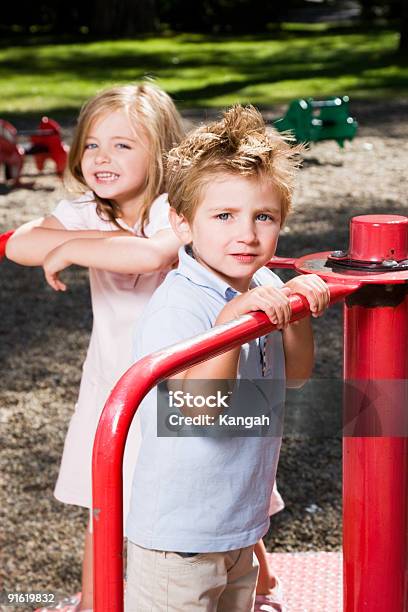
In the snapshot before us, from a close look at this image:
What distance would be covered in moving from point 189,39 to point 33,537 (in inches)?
584

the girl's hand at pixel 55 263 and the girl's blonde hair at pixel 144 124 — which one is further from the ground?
the girl's blonde hair at pixel 144 124

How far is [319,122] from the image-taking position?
25.3ft

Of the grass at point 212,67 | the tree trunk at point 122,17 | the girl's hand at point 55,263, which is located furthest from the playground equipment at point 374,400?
the tree trunk at point 122,17

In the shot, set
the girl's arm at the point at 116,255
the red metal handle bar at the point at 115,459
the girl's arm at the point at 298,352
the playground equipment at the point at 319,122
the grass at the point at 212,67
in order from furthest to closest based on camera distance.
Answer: the grass at the point at 212,67, the playground equipment at the point at 319,122, the girl's arm at the point at 116,255, the girl's arm at the point at 298,352, the red metal handle bar at the point at 115,459

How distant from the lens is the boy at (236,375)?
1.59 m

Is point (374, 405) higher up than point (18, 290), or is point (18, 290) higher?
point (374, 405)

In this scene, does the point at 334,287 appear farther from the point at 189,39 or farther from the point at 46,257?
the point at 189,39

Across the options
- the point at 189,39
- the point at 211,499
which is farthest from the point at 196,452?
the point at 189,39

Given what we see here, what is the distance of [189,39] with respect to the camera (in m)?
17.1

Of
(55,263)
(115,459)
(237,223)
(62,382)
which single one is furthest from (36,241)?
(62,382)

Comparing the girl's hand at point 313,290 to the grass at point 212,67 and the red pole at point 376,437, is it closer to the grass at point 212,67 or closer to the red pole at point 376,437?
the red pole at point 376,437

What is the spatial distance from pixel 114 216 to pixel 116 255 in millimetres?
228

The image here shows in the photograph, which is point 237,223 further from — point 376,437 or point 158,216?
point 158,216

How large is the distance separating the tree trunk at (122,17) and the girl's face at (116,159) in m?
15.7
